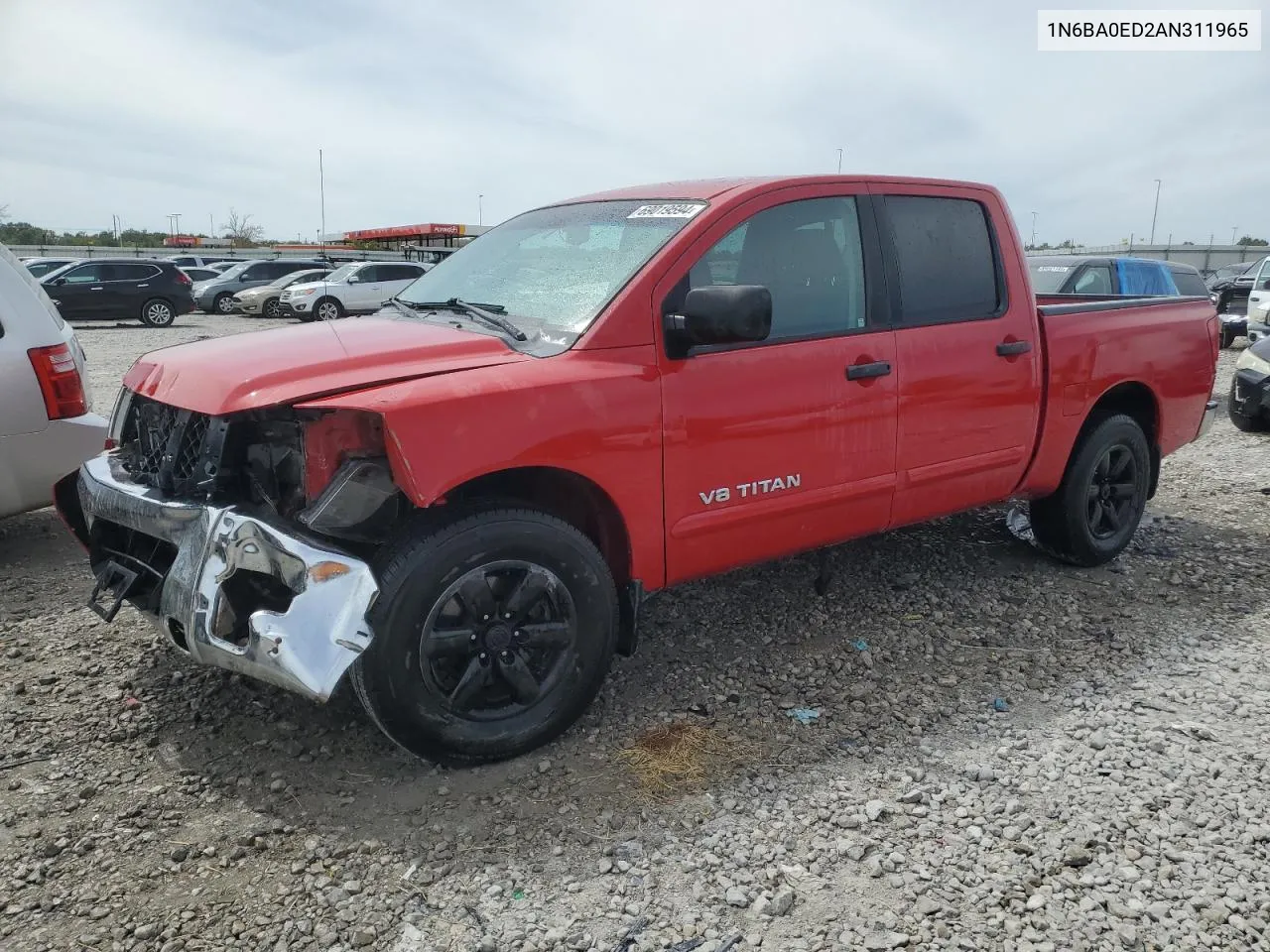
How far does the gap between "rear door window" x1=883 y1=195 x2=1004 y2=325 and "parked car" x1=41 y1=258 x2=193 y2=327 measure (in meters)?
21.3

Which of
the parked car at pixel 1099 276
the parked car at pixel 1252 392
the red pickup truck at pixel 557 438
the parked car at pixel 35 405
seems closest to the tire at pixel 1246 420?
the parked car at pixel 1252 392

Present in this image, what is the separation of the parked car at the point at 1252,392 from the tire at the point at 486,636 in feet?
25.6

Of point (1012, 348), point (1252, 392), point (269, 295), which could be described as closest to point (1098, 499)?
point (1012, 348)

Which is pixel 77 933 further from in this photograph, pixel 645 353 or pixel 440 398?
pixel 645 353

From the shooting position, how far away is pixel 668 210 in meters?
3.62

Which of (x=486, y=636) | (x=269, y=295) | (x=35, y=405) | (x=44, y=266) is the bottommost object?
(x=486, y=636)

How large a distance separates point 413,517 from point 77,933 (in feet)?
4.45

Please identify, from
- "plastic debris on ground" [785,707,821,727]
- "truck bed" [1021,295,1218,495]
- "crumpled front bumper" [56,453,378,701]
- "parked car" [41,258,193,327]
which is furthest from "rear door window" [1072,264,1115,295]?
"parked car" [41,258,193,327]

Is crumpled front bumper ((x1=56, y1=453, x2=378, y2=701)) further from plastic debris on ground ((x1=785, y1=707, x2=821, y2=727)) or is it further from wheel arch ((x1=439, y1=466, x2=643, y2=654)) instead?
plastic debris on ground ((x1=785, y1=707, x2=821, y2=727))

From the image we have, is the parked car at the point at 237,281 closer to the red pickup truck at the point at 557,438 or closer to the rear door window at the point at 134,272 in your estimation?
the rear door window at the point at 134,272

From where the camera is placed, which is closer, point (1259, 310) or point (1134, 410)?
point (1134, 410)

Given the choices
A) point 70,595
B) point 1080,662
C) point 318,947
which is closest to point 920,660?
point 1080,662

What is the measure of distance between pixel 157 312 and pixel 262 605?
2194 centimetres

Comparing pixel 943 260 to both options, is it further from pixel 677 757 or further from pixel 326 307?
pixel 326 307
